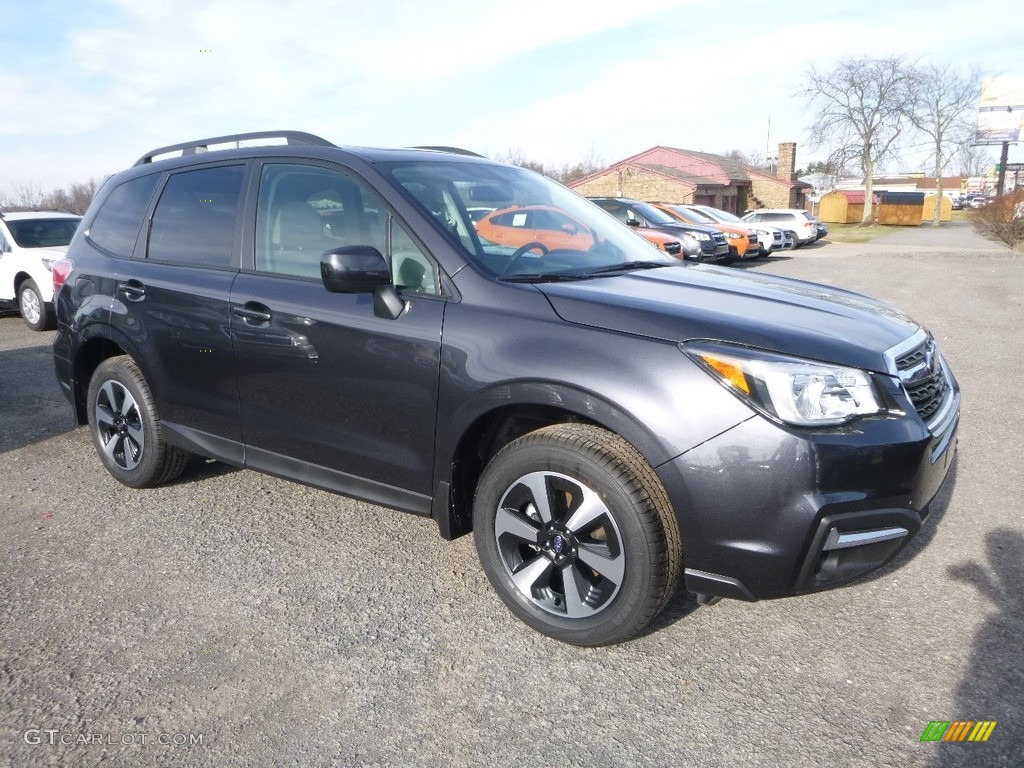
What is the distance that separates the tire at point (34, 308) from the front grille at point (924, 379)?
34.8ft

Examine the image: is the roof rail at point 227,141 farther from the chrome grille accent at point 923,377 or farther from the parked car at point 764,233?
the parked car at point 764,233

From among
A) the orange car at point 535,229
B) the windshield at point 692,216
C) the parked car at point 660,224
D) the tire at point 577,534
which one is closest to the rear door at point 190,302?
the orange car at point 535,229

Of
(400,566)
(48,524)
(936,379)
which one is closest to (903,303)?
(936,379)

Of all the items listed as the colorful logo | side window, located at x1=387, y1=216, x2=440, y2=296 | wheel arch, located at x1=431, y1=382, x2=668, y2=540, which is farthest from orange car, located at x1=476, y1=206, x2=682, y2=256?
the colorful logo

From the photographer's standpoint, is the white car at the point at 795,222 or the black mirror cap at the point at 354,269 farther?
the white car at the point at 795,222


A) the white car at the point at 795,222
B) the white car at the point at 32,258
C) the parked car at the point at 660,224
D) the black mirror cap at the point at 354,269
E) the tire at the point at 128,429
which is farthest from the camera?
the white car at the point at 795,222

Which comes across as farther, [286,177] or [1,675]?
[286,177]

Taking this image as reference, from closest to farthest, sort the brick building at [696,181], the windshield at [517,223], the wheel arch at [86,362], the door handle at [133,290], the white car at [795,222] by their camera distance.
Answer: the windshield at [517,223] < the door handle at [133,290] < the wheel arch at [86,362] < the white car at [795,222] < the brick building at [696,181]

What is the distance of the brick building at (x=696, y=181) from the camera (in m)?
45.0

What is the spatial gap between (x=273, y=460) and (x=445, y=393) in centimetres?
114

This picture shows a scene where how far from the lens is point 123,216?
4562 millimetres

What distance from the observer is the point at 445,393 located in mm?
3041

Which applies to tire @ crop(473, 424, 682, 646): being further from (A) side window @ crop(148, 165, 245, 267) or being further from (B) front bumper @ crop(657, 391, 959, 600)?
(A) side window @ crop(148, 165, 245, 267)

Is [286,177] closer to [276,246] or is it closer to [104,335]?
[276,246]
